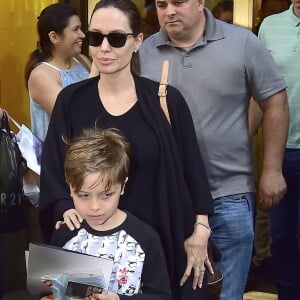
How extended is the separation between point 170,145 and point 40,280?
0.63 m

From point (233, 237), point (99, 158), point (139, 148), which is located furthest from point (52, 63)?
point (99, 158)

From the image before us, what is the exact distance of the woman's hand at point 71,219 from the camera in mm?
2799

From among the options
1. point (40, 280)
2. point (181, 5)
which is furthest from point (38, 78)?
point (40, 280)

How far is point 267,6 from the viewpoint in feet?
17.7

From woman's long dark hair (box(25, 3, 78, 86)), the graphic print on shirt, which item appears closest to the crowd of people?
the graphic print on shirt

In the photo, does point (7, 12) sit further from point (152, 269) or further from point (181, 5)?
point (152, 269)

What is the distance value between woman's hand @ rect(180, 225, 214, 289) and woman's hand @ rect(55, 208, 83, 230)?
42 cm

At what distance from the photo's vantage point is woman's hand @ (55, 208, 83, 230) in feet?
9.18

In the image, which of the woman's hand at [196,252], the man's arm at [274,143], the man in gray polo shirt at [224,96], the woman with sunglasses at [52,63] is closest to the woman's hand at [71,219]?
the woman's hand at [196,252]

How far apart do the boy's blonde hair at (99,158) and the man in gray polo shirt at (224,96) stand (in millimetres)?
794

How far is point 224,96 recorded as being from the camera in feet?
11.6

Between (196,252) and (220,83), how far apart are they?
2.68 ft

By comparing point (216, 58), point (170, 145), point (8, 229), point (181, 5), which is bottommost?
point (8, 229)

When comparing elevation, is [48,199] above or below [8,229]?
above
